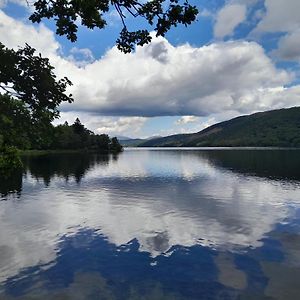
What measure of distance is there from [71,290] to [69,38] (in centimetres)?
1813

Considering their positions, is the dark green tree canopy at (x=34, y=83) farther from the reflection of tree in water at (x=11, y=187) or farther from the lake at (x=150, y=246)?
the reflection of tree in water at (x=11, y=187)

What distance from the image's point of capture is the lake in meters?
24.3

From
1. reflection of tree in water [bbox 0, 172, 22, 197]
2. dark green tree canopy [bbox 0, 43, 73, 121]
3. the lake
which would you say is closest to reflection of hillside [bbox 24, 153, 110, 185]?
reflection of tree in water [bbox 0, 172, 22, 197]

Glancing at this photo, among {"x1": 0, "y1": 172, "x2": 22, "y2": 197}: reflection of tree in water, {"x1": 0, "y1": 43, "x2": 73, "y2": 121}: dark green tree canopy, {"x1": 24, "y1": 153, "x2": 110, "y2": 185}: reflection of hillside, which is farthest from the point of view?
{"x1": 24, "y1": 153, "x2": 110, "y2": 185}: reflection of hillside

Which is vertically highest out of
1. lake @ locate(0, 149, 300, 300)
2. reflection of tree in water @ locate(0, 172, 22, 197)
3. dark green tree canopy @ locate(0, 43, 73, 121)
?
dark green tree canopy @ locate(0, 43, 73, 121)

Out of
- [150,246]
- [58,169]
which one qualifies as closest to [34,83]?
[150,246]

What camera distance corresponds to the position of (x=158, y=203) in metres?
58.1

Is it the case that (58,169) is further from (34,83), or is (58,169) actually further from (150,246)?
(34,83)

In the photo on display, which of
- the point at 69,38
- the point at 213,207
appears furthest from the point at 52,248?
the point at 213,207

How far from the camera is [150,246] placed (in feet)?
111

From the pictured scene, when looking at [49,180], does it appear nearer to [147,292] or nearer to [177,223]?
[177,223]

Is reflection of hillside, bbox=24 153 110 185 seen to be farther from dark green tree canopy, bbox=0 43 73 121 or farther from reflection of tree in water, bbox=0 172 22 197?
dark green tree canopy, bbox=0 43 73 121

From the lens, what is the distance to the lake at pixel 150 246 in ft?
79.9

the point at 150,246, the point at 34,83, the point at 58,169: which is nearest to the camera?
the point at 34,83
